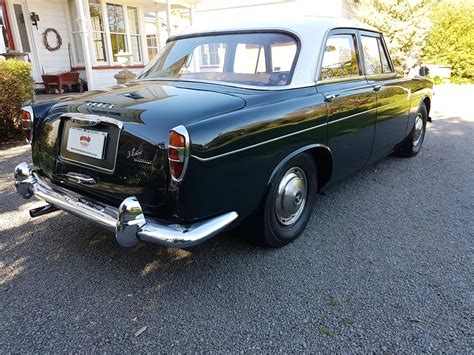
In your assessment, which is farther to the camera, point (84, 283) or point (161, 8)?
point (161, 8)

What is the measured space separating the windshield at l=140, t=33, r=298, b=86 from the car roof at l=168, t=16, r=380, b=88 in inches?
2.2

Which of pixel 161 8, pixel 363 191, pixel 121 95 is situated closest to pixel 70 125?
pixel 121 95

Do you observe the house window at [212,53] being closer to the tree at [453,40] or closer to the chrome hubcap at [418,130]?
the chrome hubcap at [418,130]

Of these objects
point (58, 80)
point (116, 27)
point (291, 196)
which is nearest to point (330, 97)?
point (291, 196)

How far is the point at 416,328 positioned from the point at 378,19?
48.1ft

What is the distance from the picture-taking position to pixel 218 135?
2217mm

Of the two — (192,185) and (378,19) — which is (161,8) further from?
(192,185)

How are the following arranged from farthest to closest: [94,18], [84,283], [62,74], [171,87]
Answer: [94,18] < [62,74] < [171,87] < [84,283]

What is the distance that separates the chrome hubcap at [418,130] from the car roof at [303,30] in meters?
2.63

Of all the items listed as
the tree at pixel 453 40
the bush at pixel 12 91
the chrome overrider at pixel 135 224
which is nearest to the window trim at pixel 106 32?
the bush at pixel 12 91

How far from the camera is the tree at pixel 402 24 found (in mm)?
14148

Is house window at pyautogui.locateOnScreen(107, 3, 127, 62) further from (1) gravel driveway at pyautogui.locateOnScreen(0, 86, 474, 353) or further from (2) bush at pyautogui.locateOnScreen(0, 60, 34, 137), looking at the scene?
(1) gravel driveway at pyautogui.locateOnScreen(0, 86, 474, 353)

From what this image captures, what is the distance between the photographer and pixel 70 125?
105 inches

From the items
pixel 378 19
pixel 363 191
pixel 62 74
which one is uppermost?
pixel 378 19
